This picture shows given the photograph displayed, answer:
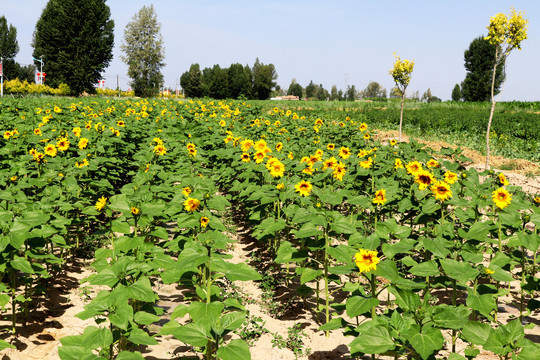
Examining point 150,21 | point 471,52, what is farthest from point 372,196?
point 471,52

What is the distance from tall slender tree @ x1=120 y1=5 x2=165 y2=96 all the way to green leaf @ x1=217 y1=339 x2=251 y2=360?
61972mm

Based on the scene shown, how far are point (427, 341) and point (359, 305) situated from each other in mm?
578

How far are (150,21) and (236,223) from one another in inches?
2447

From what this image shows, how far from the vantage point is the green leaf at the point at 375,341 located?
204 centimetres

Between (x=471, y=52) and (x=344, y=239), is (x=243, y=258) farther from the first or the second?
(x=471, y=52)

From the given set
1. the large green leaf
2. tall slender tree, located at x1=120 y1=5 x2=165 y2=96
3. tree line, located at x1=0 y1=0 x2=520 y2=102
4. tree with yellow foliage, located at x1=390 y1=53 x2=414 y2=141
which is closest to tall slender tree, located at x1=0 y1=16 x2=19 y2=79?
tree line, located at x1=0 y1=0 x2=520 y2=102

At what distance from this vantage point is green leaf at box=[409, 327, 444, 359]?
1.91m

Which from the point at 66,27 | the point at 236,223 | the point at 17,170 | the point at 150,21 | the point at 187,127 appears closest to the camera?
the point at 17,170

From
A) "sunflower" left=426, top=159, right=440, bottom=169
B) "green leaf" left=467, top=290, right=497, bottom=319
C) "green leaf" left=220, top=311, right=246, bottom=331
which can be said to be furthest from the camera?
"sunflower" left=426, top=159, right=440, bottom=169

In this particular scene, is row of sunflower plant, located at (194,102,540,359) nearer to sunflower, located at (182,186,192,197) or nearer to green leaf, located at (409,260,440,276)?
green leaf, located at (409,260,440,276)

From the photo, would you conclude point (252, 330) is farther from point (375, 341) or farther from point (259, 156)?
point (259, 156)

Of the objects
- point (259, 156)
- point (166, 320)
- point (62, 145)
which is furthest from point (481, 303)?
point (62, 145)

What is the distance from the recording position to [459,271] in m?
2.46

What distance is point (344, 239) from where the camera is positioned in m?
5.59
